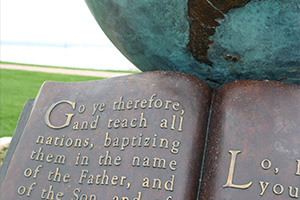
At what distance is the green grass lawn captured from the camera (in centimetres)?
446

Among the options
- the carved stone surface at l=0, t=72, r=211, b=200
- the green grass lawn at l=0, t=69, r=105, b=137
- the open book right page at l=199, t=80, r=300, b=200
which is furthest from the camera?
the green grass lawn at l=0, t=69, r=105, b=137

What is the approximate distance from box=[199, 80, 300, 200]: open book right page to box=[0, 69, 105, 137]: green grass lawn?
302 centimetres

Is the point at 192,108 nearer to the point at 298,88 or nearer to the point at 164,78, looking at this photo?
the point at 164,78

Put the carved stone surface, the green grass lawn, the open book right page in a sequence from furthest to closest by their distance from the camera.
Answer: the green grass lawn → the carved stone surface → the open book right page

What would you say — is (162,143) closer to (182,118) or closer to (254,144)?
→ (182,118)

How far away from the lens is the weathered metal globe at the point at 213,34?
1.38 meters

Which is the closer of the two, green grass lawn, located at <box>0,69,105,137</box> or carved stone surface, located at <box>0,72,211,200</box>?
carved stone surface, located at <box>0,72,211,200</box>

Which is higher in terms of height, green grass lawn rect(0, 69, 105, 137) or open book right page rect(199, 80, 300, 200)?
green grass lawn rect(0, 69, 105, 137)

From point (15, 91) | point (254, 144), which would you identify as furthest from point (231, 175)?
point (15, 91)

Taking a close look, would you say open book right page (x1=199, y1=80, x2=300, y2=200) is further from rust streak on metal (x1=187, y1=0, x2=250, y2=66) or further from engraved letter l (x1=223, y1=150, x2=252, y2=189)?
rust streak on metal (x1=187, y1=0, x2=250, y2=66)

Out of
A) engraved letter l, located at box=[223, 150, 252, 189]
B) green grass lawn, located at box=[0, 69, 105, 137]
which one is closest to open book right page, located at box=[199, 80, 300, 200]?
engraved letter l, located at box=[223, 150, 252, 189]

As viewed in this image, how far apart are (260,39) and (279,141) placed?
370mm

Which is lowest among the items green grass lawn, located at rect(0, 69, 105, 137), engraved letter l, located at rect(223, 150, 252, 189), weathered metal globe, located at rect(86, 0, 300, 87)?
engraved letter l, located at rect(223, 150, 252, 189)

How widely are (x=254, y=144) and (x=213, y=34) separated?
1.38 feet
